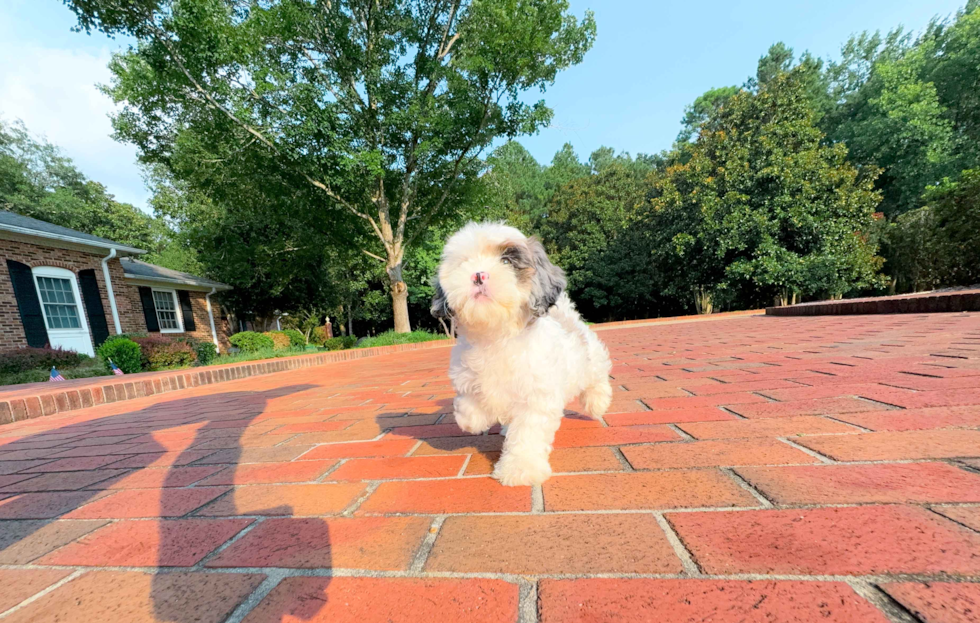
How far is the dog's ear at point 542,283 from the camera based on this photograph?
72.5 inches

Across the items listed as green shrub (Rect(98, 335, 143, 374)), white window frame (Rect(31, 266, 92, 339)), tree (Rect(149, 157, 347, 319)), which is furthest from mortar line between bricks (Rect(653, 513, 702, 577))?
white window frame (Rect(31, 266, 92, 339))

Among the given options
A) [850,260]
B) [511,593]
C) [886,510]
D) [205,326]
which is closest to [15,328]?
[205,326]

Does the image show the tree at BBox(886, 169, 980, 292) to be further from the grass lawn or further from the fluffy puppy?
the grass lawn

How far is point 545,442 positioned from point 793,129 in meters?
19.0

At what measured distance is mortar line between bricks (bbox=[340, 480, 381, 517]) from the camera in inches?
55.8

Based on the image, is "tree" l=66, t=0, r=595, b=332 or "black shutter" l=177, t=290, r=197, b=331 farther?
"black shutter" l=177, t=290, r=197, b=331

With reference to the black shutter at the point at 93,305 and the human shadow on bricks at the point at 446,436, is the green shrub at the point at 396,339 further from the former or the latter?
the human shadow on bricks at the point at 446,436

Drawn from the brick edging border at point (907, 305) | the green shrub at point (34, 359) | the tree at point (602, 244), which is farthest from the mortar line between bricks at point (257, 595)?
the tree at point (602, 244)

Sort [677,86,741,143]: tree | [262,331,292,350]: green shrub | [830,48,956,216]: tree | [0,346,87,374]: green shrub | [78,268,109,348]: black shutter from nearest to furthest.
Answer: [0,346,87,374]: green shrub
[78,268,109,348]: black shutter
[262,331,292,350]: green shrub
[830,48,956,216]: tree
[677,86,741,143]: tree

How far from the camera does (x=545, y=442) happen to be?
5.59 ft

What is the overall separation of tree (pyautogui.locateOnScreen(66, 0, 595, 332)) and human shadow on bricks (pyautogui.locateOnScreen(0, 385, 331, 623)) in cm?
912

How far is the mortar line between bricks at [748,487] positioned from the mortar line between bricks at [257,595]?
59.5 inches

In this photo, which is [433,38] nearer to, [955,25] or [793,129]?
[793,129]

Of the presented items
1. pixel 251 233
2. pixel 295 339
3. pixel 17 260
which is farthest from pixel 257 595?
pixel 251 233
